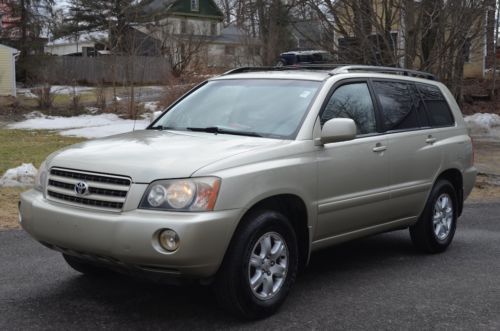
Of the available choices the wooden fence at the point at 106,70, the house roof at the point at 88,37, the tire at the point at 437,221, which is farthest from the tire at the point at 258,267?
the house roof at the point at 88,37

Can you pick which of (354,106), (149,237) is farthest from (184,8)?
(149,237)

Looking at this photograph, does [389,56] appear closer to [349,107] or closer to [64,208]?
[349,107]

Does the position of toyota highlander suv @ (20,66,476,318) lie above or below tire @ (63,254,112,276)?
above

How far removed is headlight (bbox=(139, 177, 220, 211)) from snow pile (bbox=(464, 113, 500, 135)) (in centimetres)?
1640

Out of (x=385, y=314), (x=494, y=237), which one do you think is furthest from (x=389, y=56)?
(x=385, y=314)

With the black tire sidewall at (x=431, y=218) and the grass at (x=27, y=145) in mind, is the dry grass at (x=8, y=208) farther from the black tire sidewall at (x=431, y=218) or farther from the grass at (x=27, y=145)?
the black tire sidewall at (x=431, y=218)

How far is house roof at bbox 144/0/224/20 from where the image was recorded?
52531mm

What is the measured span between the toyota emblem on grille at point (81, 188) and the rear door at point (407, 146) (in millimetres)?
2694

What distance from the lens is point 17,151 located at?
13.9 meters

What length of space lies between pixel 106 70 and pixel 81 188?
2766cm

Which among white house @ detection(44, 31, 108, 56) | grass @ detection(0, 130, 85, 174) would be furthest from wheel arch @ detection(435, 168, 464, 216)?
white house @ detection(44, 31, 108, 56)

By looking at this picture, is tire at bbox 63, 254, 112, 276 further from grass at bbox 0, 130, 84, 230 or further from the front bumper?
grass at bbox 0, 130, 84, 230

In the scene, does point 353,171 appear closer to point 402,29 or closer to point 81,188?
point 81,188

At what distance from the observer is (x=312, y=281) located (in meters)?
5.46
